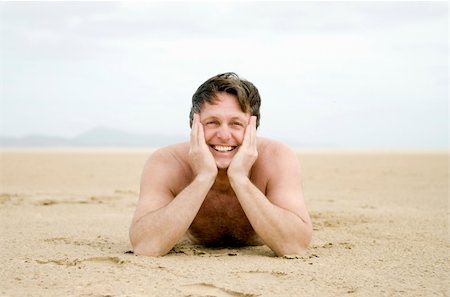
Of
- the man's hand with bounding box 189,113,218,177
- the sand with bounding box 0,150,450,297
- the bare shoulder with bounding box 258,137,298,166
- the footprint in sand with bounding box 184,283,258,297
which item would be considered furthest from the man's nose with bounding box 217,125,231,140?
the footprint in sand with bounding box 184,283,258,297

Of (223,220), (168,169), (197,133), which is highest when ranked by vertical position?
(197,133)

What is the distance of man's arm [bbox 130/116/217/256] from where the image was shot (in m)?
3.69

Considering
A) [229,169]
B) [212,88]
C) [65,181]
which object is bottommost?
[65,181]

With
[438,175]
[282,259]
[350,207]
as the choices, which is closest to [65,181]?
[350,207]

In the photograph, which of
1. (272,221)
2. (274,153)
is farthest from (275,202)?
(274,153)

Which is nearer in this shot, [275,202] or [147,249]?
[147,249]

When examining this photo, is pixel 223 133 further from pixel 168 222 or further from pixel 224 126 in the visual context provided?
pixel 168 222

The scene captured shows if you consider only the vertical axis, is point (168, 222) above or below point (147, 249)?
above

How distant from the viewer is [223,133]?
3.98 meters

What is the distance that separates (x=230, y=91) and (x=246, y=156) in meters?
0.49

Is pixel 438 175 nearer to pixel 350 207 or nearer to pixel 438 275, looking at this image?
pixel 350 207

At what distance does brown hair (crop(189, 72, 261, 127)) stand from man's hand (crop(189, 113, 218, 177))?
0.21 metres

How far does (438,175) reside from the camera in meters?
13.6

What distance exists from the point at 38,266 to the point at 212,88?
1.64 m
